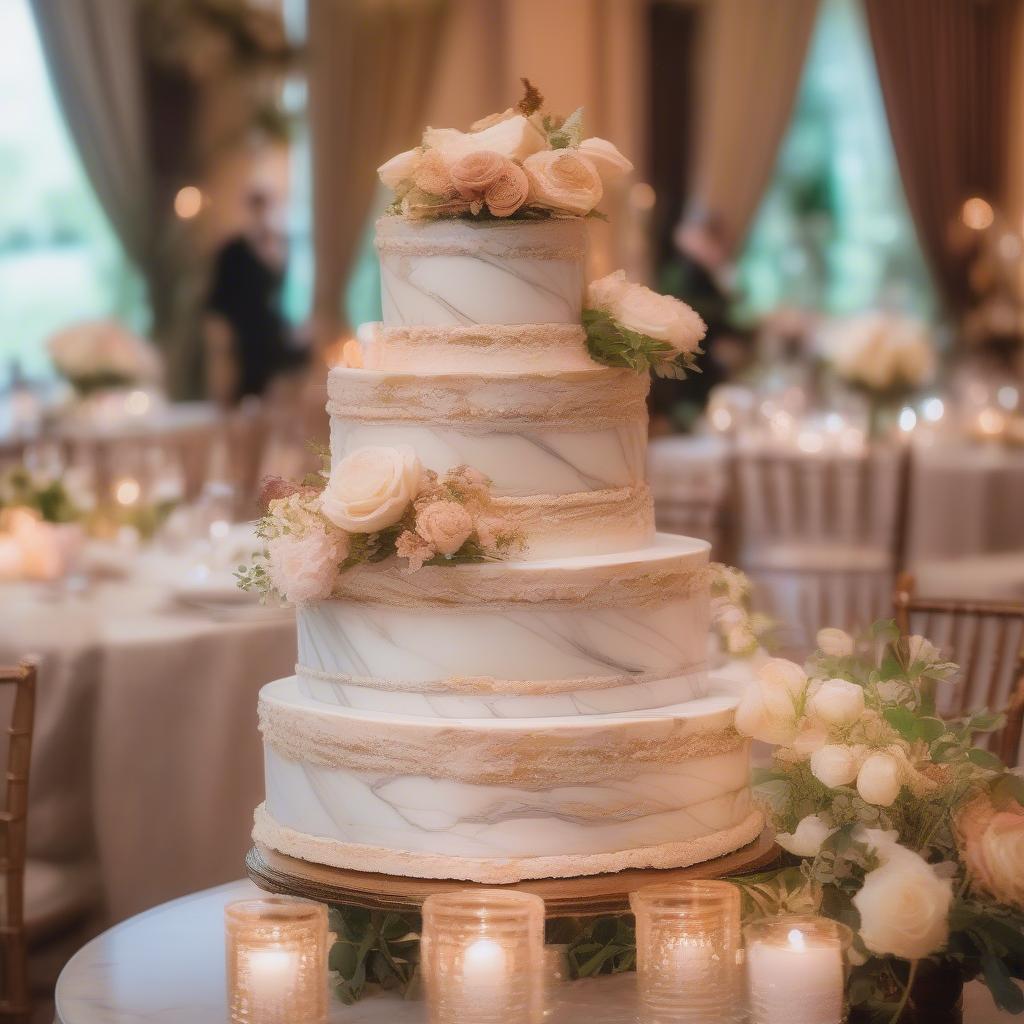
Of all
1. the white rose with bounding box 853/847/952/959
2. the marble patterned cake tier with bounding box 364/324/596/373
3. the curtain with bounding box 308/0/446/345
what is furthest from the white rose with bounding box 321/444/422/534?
the curtain with bounding box 308/0/446/345

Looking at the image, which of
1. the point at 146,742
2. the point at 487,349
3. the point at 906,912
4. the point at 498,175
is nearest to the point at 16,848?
the point at 146,742

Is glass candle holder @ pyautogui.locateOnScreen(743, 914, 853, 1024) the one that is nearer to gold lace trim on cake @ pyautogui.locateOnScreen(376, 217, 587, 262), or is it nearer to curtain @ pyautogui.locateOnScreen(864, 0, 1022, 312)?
gold lace trim on cake @ pyautogui.locateOnScreen(376, 217, 587, 262)

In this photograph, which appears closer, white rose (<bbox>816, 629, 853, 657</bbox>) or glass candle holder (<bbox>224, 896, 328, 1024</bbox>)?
glass candle holder (<bbox>224, 896, 328, 1024</bbox>)

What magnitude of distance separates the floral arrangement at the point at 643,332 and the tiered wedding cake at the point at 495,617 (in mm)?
25

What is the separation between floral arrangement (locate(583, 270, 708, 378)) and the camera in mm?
2932

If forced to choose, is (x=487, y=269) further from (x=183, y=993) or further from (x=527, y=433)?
(x=183, y=993)

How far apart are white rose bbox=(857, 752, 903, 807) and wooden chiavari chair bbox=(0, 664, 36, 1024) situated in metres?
1.76

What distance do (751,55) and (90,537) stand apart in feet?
28.8

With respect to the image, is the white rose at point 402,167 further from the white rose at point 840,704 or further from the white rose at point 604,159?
the white rose at point 840,704

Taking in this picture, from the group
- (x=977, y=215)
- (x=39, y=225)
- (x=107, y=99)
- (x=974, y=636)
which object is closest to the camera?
(x=974, y=636)

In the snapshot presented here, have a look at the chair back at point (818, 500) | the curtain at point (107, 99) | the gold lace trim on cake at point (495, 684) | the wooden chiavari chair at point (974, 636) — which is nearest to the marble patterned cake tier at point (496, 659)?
the gold lace trim on cake at point (495, 684)

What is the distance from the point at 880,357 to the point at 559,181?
510 cm

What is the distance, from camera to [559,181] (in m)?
2.89

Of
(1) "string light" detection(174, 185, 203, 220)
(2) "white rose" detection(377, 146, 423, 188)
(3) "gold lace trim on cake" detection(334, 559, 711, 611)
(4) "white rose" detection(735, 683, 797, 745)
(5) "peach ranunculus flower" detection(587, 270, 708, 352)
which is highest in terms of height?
(2) "white rose" detection(377, 146, 423, 188)
